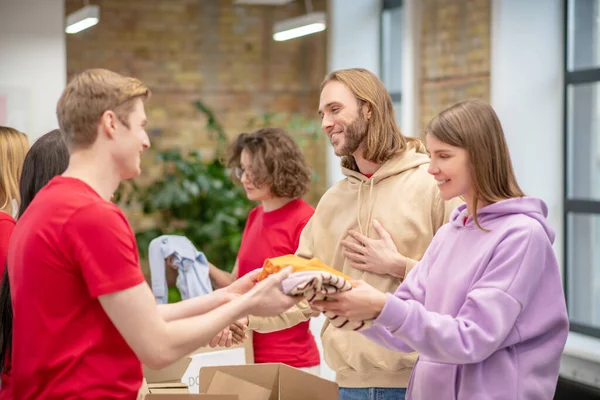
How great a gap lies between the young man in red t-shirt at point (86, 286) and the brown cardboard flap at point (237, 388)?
380mm

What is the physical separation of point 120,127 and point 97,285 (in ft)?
1.12

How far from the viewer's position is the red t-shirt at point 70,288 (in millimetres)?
1534

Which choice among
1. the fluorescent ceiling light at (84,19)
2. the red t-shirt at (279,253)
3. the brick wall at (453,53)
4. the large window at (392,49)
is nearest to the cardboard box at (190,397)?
the red t-shirt at (279,253)

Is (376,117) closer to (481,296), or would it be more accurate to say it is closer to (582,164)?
(481,296)

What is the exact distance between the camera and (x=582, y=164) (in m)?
5.12

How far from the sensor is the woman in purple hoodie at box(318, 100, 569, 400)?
1.77 meters

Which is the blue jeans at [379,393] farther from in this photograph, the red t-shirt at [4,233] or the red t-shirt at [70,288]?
the red t-shirt at [4,233]

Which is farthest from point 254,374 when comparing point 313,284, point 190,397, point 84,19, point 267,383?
point 84,19

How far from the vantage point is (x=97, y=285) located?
1.52 meters

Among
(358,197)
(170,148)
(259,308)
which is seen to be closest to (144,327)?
(259,308)

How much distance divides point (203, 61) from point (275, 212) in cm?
425

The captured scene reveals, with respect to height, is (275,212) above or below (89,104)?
below

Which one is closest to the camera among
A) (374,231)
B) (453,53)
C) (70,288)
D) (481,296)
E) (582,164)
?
(70,288)

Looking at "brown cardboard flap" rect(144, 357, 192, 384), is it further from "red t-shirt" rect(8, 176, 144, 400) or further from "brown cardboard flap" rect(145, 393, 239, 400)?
"red t-shirt" rect(8, 176, 144, 400)
